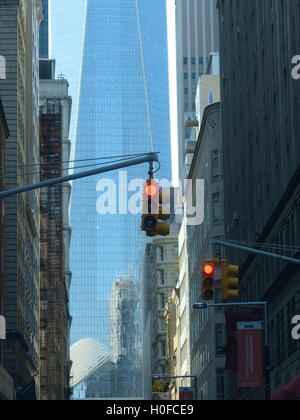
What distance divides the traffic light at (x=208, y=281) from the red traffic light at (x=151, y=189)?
635 cm

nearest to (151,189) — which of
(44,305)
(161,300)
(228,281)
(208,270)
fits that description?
(228,281)

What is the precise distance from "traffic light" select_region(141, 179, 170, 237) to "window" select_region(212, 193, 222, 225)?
77.3m

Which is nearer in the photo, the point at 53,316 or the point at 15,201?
the point at 15,201

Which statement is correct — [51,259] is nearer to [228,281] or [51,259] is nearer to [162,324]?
[162,324]

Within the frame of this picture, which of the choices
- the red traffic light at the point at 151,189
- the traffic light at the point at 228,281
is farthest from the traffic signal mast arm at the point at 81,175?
the traffic light at the point at 228,281

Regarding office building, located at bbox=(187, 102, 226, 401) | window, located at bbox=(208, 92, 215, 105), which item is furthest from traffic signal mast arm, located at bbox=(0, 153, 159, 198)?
A: window, located at bbox=(208, 92, 215, 105)

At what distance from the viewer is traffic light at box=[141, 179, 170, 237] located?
20.8 m

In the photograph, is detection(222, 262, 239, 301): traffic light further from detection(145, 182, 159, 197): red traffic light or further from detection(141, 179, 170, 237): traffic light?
detection(145, 182, 159, 197): red traffic light

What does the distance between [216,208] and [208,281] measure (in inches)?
2869

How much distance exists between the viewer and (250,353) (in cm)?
4512

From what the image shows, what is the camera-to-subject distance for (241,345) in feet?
148
